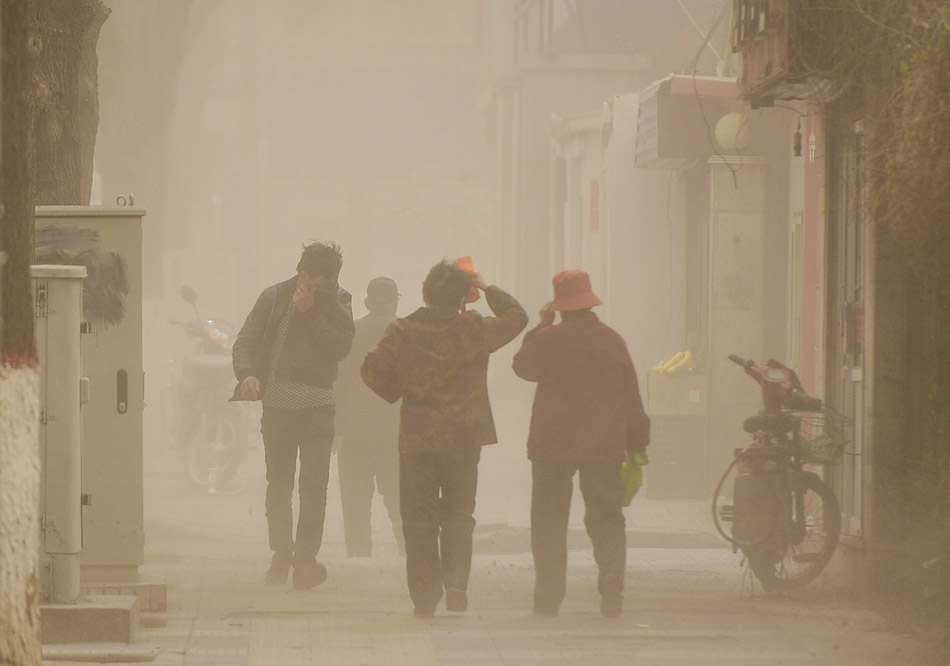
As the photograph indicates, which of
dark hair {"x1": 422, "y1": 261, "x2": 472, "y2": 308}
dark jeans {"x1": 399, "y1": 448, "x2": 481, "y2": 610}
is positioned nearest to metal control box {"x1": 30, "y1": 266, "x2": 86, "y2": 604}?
dark jeans {"x1": 399, "y1": 448, "x2": 481, "y2": 610}

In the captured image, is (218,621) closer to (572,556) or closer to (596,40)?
(572,556)

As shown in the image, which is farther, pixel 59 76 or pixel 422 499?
pixel 59 76

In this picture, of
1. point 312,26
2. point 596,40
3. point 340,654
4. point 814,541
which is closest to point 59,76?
point 340,654

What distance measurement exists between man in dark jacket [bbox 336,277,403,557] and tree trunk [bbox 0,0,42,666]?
18.4 ft

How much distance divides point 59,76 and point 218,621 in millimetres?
3247

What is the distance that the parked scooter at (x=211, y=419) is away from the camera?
1738 centimetres

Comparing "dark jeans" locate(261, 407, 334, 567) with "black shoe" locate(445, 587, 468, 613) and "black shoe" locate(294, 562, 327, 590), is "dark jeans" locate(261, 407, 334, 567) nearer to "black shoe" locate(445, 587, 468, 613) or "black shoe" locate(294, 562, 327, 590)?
"black shoe" locate(294, 562, 327, 590)

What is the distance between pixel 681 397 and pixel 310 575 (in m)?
6.85

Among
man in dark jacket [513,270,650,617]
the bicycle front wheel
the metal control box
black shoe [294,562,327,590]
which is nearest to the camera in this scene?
the metal control box

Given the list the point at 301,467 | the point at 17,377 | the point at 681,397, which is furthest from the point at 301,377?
the point at 681,397

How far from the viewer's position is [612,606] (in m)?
8.71

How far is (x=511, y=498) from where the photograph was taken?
17641 millimetres

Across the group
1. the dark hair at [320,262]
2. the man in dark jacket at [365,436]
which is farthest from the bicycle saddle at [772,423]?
the man in dark jacket at [365,436]

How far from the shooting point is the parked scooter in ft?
57.0
